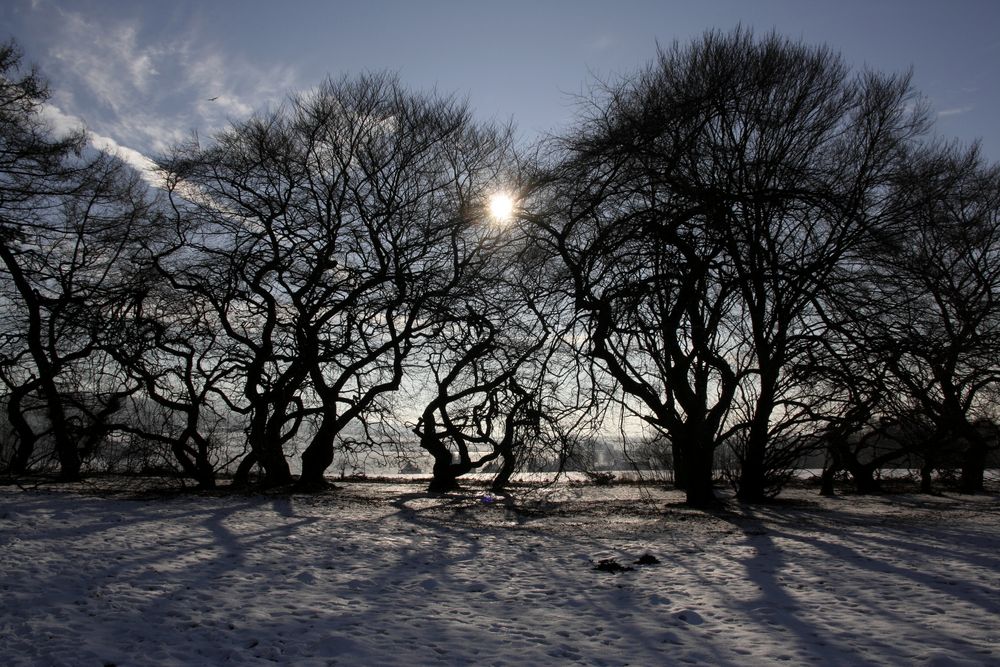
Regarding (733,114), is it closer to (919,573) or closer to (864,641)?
(919,573)

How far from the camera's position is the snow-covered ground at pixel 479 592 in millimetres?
4727

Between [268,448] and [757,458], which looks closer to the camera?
[757,458]

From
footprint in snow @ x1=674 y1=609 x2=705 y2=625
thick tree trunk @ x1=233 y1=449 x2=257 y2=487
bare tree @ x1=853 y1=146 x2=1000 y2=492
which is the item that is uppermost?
bare tree @ x1=853 y1=146 x2=1000 y2=492

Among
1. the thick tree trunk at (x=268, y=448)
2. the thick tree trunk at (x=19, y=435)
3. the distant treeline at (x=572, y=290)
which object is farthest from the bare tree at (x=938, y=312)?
the thick tree trunk at (x=19, y=435)

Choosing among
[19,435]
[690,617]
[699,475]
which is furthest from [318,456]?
[690,617]

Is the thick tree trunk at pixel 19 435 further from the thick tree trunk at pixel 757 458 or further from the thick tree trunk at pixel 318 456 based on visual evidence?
the thick tree trunk at pixel 757 458

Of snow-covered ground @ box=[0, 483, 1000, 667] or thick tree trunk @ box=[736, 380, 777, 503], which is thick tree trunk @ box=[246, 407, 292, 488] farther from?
thick tree trunk @ box=[736, 380, 777, 503]

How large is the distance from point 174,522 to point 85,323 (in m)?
6.08

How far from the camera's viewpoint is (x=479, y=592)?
21.5 feet

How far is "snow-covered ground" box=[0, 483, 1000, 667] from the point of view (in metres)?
4.73

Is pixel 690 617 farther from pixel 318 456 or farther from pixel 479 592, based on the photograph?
pixel 318 456

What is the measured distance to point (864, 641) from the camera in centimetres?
486

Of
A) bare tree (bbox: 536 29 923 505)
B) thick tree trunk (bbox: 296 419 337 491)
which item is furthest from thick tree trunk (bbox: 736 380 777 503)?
thick tree trunk (bbox: 296 419 337 491)

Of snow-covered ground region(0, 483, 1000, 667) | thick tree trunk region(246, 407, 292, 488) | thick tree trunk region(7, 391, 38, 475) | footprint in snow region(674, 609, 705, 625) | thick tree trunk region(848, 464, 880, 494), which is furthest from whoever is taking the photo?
thick tree trunk region(848, 464, 880, 494)
